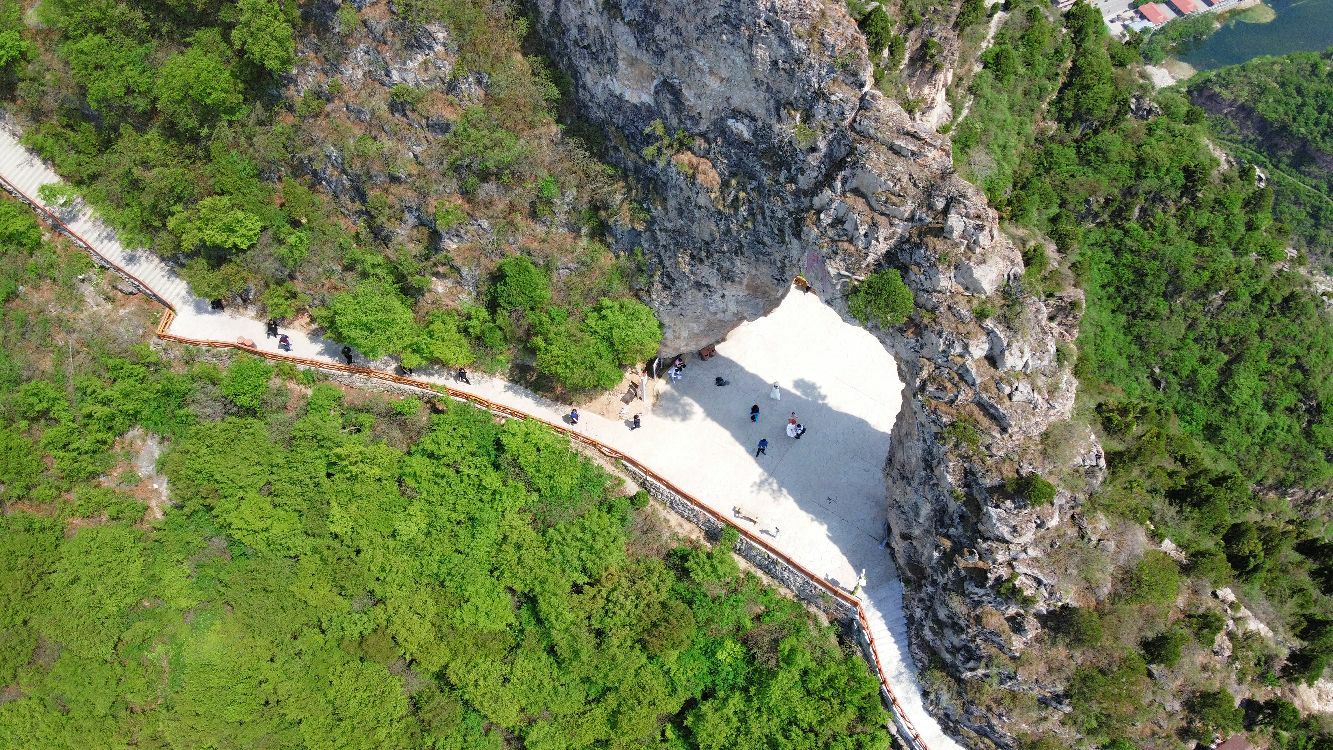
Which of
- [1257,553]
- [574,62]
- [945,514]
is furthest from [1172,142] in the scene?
[574,62]

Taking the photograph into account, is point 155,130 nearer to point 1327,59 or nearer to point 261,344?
point 261,344

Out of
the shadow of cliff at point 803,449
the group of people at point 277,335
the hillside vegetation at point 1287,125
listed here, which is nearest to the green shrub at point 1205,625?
the shadow of cliff at point 803,449

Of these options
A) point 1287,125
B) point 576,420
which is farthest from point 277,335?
point 1287,125

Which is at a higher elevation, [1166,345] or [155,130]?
[1166,345]

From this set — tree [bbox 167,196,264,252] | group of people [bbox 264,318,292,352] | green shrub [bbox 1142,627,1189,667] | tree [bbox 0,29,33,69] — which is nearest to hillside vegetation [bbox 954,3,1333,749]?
green shrub [bbox 1142,627,1189,667]

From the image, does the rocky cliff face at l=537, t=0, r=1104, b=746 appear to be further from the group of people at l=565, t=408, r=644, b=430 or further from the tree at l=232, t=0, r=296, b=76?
the tree at l=232, t=0, r=296, b=76
